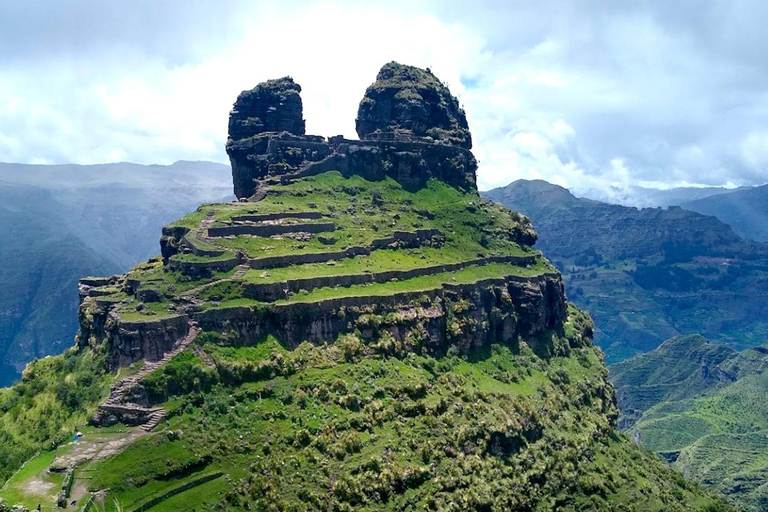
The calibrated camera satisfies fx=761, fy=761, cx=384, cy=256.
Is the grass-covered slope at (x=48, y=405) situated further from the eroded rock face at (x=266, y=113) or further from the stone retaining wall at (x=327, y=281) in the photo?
the eroded rock face at (x=266, y=113)

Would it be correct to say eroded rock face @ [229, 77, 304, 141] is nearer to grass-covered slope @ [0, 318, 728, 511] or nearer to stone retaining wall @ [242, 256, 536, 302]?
stone retaining wall @ [242, 256, 536, 302]

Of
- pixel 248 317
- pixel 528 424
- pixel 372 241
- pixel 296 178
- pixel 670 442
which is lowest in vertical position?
pixel 670 442

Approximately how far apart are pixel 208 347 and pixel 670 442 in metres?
152

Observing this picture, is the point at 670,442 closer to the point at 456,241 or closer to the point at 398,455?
the point at 456,241

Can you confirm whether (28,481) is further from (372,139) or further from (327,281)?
(372,139)

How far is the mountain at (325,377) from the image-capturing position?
2421 inches

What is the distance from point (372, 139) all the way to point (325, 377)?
6121cm

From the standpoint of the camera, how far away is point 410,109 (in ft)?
439

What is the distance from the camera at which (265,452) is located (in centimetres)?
6341

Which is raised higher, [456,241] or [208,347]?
[456,241]

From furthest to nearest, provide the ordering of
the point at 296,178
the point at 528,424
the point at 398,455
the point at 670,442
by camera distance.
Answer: the point at 670,442, the point at 296,178, the point at 528,424, the point at 398,455

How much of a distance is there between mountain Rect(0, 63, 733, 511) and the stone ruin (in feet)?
2.25

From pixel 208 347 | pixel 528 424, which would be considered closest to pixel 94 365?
pixel 208 347

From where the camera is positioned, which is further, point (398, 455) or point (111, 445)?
point (398, 455)
